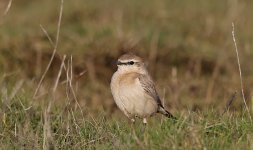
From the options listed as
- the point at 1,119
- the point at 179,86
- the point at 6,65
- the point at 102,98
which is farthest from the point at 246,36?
the point at 1,119

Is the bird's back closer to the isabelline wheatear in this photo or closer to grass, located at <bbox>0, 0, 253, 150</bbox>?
the isabelline wheatear

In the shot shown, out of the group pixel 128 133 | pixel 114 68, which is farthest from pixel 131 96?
pixel 114 68

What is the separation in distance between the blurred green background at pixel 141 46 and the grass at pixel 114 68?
0.05 feet

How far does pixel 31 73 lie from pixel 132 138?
5291mm

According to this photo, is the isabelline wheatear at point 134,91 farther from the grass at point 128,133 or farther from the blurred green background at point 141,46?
the blurred green background at point 141,46

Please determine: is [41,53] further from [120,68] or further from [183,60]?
[120,68]

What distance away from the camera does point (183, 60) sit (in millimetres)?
11422

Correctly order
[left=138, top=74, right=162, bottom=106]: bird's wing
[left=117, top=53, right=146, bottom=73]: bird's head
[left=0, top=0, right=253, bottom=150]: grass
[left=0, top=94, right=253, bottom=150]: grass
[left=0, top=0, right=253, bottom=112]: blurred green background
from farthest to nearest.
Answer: [left=0, top=0, right=253, bottom=112]: blurred green background < [left=117, top=53, right=146, bottom=73]: bird's head < [left=138, top=74, right=162, bottom=106]: bird's wing < [left=0, top=0, right=253, bottom=150]: grass < [left=0, top=94, right=253, bottom=150]: grass

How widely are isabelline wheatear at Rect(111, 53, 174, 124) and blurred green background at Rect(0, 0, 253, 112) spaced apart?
2007mm

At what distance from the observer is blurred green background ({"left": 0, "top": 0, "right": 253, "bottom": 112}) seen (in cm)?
1033

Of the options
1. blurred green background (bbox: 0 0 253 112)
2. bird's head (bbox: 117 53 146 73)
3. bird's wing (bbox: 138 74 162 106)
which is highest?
bird's head (bbox: 117 53 146 73)

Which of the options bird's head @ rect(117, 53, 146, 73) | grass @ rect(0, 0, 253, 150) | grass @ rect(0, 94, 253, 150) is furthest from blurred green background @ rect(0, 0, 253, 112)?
grass @ rect(0, 94, 253, 150)

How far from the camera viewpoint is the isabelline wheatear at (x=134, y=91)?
695 cm

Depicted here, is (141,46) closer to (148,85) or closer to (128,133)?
(148,85)
